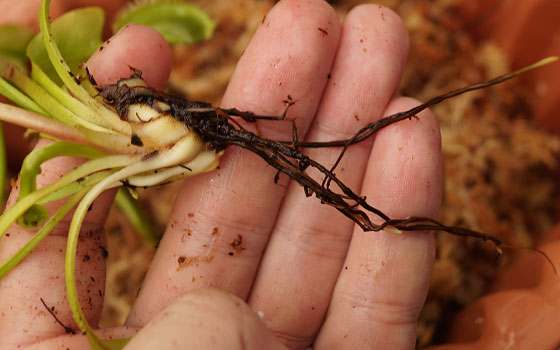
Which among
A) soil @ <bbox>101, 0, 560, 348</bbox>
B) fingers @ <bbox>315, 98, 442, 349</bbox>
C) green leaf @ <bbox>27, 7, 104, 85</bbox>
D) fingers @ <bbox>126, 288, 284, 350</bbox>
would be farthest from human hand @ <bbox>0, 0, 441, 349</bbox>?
soil @ <bbox>101, 0, 560, 348</bbox>

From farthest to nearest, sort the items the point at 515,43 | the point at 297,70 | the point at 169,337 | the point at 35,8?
the point at 515,43 < the point at 35,8 < the point at 297,70 < the point at 169,337

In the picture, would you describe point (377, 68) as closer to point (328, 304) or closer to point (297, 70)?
point (297, 70)

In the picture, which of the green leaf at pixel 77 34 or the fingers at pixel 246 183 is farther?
the green leaf at pixel 77 34

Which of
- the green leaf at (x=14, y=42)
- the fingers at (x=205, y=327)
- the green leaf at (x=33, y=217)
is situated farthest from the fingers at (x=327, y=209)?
the green leaf at (x=14, y=42)

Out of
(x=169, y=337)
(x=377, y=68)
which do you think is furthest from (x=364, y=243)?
(x=169, y=337)

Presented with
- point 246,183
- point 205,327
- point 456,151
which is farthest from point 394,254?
point 456,151

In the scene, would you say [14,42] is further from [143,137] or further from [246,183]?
[246,183]

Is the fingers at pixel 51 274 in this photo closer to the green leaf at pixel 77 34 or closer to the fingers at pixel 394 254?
the green leaf at pixel 77 34

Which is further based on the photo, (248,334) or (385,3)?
(385,3)
